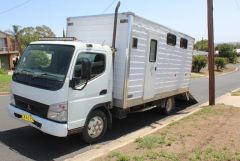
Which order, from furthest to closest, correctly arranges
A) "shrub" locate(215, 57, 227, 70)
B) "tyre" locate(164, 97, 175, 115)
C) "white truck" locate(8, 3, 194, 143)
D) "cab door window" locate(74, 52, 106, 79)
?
"shrub" locate(215, 57, 227, 70), "tyre" locate(164, 97, 175, 115), "cab door window" locate(74, 52, 106, 79), "white truck" locate(8, 3, 194, 143)

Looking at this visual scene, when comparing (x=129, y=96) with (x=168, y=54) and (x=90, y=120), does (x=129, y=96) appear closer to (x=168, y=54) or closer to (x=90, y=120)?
(x=90, y=120)

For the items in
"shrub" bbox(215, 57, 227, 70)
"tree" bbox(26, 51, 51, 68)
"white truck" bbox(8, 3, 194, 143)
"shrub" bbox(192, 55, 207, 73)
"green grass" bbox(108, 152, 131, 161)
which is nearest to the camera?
→ "green grass" bbox(108, 152, 131, 161)

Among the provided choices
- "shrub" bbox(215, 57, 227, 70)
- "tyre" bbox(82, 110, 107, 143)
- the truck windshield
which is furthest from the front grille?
"shrub" bbox(215, 57, 227, 70)

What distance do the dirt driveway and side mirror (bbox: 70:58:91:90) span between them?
152 centimetres

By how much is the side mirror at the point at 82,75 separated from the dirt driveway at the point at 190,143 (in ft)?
4.99

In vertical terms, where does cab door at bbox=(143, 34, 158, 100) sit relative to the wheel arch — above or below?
above

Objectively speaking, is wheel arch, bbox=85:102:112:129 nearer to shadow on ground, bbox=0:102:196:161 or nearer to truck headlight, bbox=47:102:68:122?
shadow on ground, bbox=0:102:196:161

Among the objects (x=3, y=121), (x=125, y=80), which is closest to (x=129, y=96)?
(x=125, y=80)

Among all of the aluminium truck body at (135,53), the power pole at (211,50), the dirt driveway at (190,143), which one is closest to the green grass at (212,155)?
the dirt driveway at (190,143)

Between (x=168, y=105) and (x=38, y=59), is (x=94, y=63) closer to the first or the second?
(x=38, y=59)

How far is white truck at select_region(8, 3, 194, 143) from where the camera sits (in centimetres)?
646

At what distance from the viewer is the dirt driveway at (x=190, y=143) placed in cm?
593

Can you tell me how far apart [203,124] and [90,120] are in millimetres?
3373

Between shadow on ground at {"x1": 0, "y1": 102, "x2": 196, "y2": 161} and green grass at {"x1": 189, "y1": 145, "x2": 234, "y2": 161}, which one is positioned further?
shadow on ground at {"x1": 0, "y1": 102, "x2": 196, "y2": 161}
